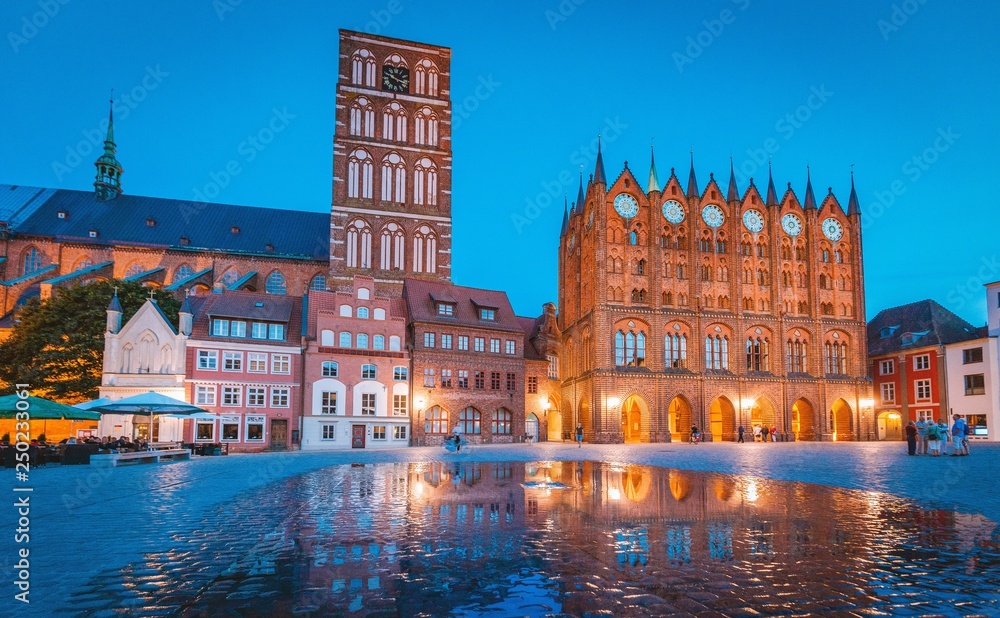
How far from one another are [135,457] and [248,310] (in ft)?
72.7

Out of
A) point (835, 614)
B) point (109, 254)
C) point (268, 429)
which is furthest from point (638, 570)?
point (109, 254)

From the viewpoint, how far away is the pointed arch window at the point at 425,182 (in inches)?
2506

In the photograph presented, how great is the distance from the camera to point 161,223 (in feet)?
219

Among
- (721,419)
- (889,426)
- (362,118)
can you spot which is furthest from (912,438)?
(362,118)

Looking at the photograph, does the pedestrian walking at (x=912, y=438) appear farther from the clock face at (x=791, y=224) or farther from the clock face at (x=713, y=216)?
the clock face at (x=791, y=224)

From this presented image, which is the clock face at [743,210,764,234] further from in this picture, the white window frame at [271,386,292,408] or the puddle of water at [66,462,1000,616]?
the puddle of water at [66,462,1000,616]

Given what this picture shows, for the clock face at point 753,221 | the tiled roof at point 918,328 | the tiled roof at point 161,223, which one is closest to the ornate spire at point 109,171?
the tiled roof at point 161,223

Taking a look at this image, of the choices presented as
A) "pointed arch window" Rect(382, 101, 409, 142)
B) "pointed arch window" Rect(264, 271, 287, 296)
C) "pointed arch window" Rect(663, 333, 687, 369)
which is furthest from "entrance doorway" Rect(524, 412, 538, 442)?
"pointed arch window" Rect(382, 101, 409, 142)

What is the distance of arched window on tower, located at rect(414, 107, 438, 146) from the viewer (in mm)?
64875

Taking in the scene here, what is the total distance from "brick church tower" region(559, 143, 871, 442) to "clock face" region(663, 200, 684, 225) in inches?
4.0

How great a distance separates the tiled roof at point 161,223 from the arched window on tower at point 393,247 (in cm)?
722

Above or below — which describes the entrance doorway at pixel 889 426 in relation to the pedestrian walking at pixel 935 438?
below

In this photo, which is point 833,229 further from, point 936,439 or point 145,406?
Answer: point 145,406

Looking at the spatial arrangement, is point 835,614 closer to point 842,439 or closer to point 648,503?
point 648,503
